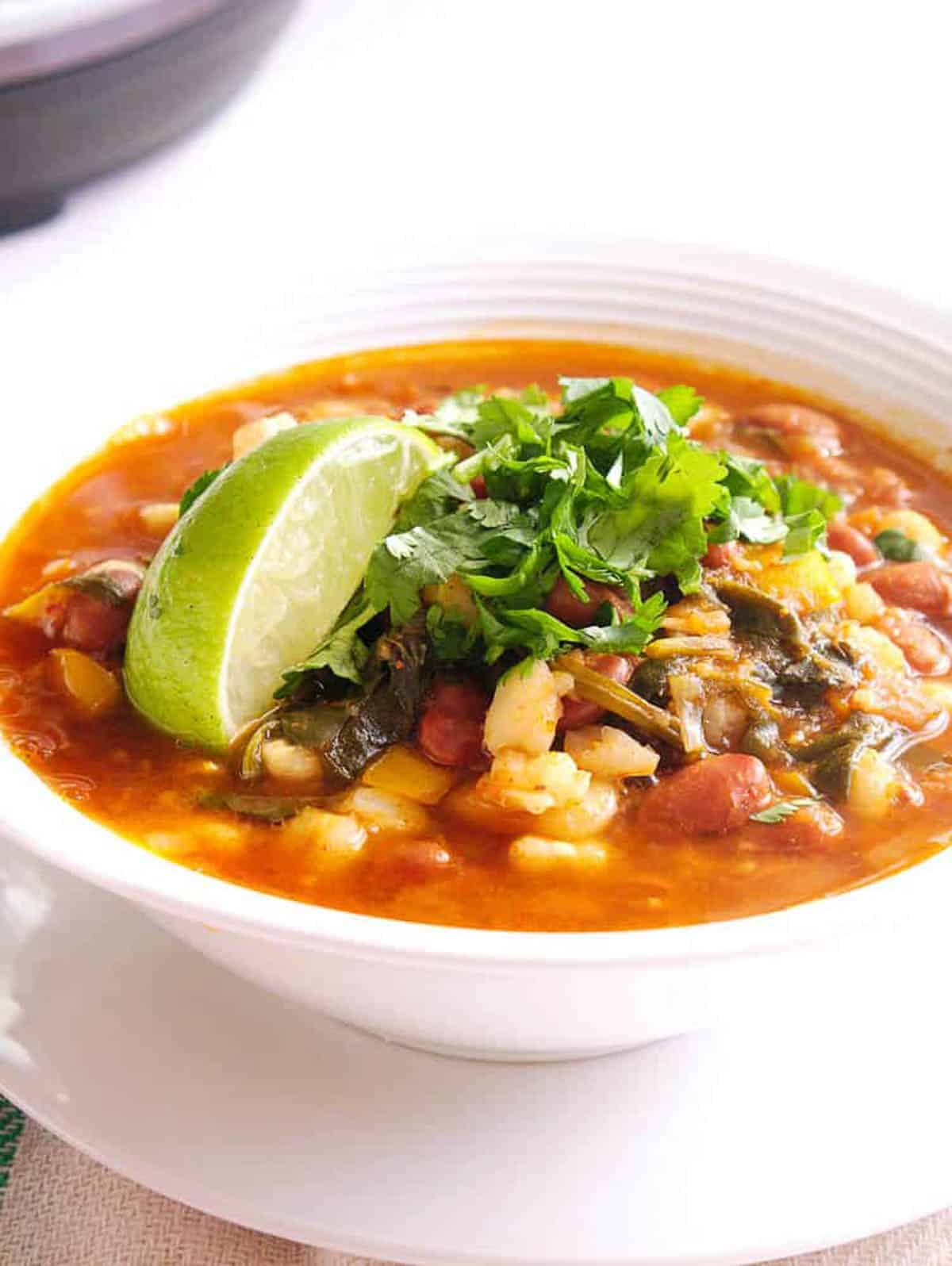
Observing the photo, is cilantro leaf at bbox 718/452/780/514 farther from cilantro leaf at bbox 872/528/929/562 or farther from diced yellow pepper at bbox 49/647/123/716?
diced yellow pepper at bbox 49/647/123/716

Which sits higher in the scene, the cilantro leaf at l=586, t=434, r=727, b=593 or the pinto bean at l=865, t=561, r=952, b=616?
the cilantro leaf at l=586, t=434, r=727, b=593

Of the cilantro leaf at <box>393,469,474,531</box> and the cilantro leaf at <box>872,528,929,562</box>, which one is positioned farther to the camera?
the cilantro leaf at <box>872,528,929,562</box>

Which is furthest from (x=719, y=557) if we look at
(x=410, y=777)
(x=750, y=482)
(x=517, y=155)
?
(x=517, y=155)

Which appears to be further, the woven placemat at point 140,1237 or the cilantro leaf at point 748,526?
the cilantro leaf at point 748,526

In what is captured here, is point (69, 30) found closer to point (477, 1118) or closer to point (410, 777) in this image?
point (410, 777)

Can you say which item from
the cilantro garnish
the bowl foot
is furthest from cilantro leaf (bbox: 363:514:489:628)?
the bowl foot

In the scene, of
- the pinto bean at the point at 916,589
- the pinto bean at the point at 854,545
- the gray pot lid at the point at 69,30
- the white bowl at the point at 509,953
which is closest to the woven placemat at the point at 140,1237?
the white bowl at the point at 509,953

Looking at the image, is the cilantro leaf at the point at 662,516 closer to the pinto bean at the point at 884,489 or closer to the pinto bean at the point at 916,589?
the pinto bean at the point at 916,589
